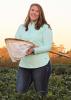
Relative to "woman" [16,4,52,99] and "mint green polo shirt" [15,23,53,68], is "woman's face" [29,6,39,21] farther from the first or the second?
"mint green polo shirt" [15,23,53,68]

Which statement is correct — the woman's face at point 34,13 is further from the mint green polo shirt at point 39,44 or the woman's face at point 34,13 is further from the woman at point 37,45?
the mint green polo shirt at point 39,44

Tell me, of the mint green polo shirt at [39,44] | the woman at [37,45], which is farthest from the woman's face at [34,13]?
the mint green polo shirt at [39,44]

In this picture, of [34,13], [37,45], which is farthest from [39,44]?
[34,13]

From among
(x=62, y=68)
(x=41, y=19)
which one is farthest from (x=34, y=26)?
(x=62, y=68)

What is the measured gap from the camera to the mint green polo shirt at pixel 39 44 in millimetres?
10219

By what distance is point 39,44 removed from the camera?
10.3m

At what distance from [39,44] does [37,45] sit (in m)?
0.04

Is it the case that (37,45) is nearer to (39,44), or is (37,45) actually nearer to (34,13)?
(39,44)

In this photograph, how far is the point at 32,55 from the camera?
10.2 m

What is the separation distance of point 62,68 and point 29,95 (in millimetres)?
18946

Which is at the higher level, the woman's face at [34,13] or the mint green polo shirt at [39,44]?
the woman's face at [34,13]

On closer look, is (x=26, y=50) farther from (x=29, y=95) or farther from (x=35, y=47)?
(x=29, y=95)

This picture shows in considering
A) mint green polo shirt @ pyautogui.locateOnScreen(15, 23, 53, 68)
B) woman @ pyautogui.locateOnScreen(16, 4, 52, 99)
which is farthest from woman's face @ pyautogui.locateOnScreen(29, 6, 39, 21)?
mint green polo shirt @ pyautogui.locateOnScreen(15, 23, 53, 68)

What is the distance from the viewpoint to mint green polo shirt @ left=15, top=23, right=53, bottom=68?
1022 cm
